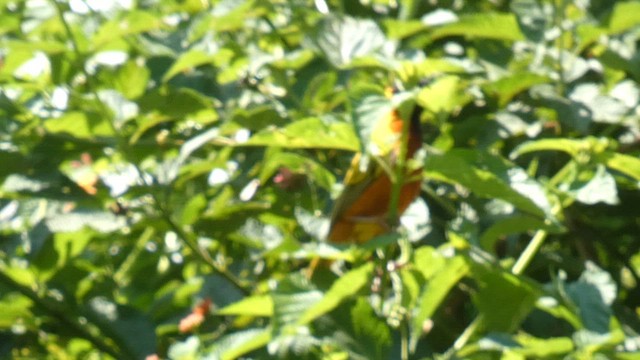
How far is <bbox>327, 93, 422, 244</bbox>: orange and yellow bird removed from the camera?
8.48ft

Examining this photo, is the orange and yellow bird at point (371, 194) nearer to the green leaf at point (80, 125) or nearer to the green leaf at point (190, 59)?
the green leaf at point (190, 59)

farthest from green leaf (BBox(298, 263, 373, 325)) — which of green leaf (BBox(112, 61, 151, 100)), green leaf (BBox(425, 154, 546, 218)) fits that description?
green leaf (BBox(112, 61, 151, 100))

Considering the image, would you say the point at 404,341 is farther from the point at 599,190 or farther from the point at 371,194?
the point at 371,194

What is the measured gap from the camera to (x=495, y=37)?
8.77 feet

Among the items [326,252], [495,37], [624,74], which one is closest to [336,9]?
[495,37]

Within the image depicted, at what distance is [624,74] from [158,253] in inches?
45.7

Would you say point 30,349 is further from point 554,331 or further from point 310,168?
point 554,331

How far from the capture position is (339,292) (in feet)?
5.79

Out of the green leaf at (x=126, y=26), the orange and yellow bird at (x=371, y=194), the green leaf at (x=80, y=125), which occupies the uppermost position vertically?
the green leaf at (x=126, y=26)

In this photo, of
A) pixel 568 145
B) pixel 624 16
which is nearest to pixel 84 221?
pixel 568 145

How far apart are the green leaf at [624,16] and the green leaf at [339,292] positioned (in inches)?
41.7

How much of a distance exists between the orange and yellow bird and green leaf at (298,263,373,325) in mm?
487

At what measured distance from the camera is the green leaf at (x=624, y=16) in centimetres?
254

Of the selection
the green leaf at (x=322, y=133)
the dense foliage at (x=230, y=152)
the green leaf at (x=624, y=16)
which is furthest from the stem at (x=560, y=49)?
the green leaf at (x=322, y=133)
